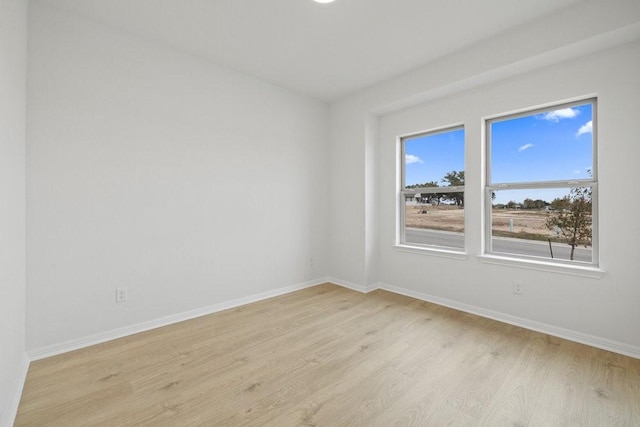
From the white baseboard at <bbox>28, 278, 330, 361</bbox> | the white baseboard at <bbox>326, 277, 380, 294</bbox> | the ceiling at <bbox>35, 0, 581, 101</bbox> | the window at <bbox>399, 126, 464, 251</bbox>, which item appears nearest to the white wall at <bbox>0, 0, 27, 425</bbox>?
the white baseboard at <bbox>28, 278, 330, 361</bbox>

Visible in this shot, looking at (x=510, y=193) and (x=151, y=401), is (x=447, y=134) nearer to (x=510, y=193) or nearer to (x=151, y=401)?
(x=510, y=193)

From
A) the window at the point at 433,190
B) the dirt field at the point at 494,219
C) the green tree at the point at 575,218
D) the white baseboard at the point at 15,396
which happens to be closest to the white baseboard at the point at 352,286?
the window at the point at 433,190

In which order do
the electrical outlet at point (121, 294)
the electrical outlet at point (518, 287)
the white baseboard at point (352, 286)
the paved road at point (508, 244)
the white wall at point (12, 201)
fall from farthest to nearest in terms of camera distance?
the white baseboard at point (352, 286), the electrical outlet at point (518, 287), the paved road at point (508, 244), the electrical outlet at point (121, 294), the white wall at point (12, 201)

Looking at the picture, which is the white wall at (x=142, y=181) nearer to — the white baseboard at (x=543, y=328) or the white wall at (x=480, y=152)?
the white wall at (x=480, y=152)

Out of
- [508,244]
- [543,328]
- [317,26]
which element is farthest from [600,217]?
[317,26]

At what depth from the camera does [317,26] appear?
8.43 feet

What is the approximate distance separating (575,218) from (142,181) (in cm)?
400

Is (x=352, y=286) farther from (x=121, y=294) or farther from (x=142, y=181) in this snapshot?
(x=142, y=181)

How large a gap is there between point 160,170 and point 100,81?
2.78 feet

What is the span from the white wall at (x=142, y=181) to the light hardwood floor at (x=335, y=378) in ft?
1.66

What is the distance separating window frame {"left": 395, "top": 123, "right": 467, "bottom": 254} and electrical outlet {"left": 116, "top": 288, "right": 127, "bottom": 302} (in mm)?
3058

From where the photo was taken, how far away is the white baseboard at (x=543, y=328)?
2320mm

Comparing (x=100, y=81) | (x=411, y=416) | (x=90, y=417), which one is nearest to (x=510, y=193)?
(x=411, y=416)

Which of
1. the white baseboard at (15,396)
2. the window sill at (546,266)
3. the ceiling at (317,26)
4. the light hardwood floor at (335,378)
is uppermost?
the ceiling at (317,26)
